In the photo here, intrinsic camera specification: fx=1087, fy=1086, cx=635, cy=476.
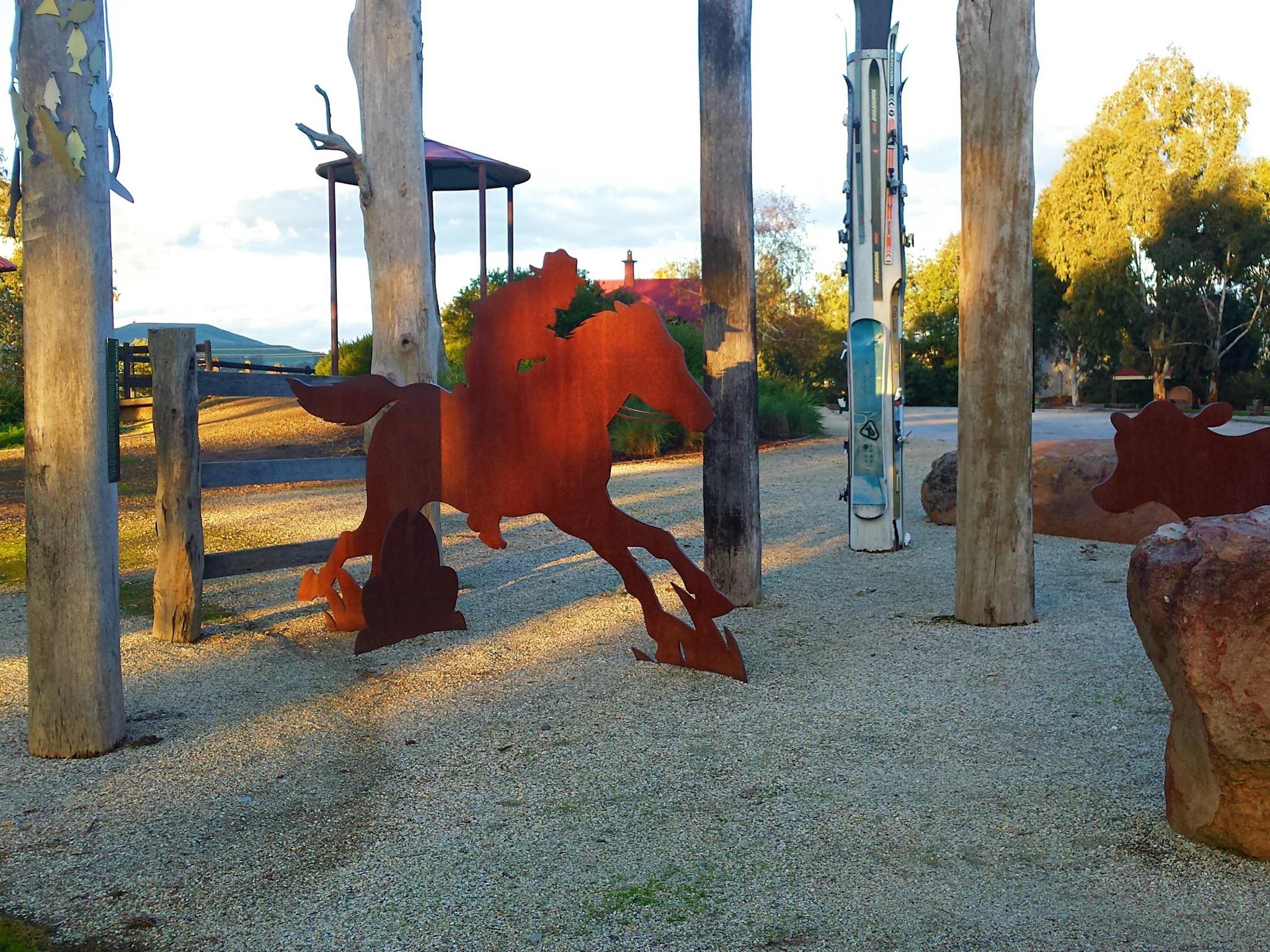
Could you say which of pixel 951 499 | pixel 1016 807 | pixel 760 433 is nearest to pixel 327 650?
pixel 1016 807

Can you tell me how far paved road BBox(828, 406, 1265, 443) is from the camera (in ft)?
58.5

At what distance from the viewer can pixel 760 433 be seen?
17.6 meters

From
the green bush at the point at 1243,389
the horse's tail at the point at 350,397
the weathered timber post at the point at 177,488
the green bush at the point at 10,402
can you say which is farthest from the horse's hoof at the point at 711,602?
the green bush at the point at 1243,389

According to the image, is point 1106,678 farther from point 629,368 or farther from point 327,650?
point 327,650

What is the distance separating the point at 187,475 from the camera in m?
6.03

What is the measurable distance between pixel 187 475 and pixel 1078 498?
683 cm

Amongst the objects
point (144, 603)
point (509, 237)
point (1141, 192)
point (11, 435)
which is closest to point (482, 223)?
point (509, 237)

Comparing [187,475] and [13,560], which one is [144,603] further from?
[13,560]

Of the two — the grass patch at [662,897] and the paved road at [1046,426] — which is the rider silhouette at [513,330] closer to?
the grass patch at [662,897]

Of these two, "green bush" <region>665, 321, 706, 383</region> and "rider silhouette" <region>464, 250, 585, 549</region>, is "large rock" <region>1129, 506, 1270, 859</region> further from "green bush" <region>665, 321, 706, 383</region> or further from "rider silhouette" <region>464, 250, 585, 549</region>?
"green bush" <region>665, 321, 706, 383</region>

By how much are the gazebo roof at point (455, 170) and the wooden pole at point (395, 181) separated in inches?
309

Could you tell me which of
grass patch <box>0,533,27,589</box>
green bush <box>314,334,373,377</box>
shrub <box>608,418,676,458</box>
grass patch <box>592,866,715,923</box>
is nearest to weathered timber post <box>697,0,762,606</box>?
grass patch <box>592,866,715,923</box>

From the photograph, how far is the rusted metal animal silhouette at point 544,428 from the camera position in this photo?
5.29 m

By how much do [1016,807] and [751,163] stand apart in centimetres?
438
